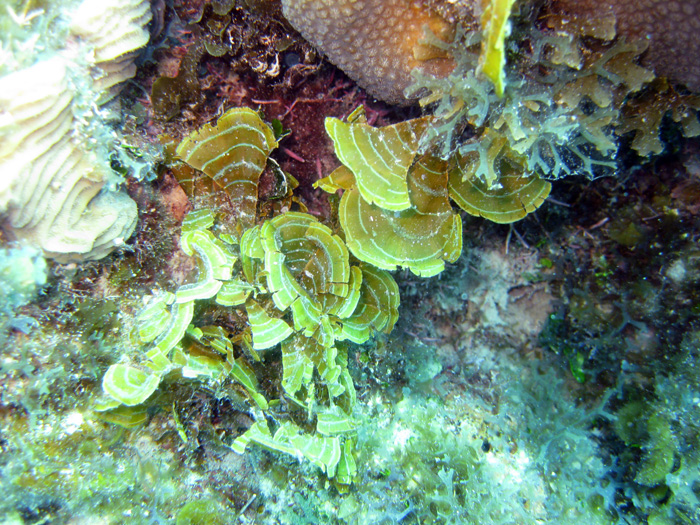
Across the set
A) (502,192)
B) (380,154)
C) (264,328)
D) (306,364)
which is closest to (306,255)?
(264,328)

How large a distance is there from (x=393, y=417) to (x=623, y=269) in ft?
8.49

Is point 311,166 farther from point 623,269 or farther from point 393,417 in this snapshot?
point 623,269

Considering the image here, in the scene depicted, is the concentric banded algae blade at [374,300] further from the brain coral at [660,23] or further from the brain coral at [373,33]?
the brain coral at [660,23]

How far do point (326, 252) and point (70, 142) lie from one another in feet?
5.25

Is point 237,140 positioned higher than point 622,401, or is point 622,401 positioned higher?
point 237,140

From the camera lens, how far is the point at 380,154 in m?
2.13

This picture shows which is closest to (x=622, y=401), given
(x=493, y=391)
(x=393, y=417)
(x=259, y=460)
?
(x=493, y=391)

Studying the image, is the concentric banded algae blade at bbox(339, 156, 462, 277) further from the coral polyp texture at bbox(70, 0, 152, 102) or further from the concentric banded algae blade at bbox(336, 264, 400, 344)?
the coral polyp texture at bbox(70, 0, 152, 102)

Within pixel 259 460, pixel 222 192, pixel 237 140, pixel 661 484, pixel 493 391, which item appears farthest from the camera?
pixel 493 391

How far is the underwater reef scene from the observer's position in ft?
6.04

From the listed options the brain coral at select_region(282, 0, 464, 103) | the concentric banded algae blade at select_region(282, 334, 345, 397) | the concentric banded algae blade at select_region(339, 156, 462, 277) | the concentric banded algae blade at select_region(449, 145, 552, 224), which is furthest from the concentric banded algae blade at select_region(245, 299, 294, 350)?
the brain coral at select_region(282, 0, 464, 103)

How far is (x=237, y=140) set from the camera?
228 cm

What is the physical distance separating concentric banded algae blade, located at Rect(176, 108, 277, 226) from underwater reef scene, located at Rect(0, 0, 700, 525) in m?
0.02

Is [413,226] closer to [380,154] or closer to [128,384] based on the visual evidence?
[380,154]
